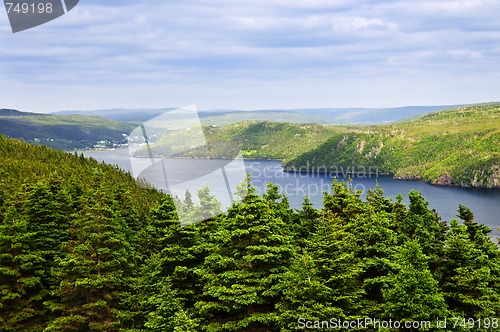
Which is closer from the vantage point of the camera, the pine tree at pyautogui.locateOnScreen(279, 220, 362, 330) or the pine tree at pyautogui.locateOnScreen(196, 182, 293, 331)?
the pine tree at pyautogui.locateOnScreen(279, 220, 362, 330)

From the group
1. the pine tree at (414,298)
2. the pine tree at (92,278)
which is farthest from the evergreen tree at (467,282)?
the pine tree at (92,278)

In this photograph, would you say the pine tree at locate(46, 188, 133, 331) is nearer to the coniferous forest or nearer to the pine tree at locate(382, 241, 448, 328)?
the coniferous forest

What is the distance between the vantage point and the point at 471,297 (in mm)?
33938

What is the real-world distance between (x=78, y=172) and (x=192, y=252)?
81509mm

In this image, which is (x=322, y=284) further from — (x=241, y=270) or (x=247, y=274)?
(x=241, y=270)

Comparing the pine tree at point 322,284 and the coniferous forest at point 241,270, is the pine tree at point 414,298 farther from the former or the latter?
the pine tree at point 322,284

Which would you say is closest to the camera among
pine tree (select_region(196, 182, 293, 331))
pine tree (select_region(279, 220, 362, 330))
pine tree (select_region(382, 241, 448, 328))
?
pine tree (select_region(279, 220, 362, 330))

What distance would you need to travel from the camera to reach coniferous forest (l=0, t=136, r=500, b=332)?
30.6 meters

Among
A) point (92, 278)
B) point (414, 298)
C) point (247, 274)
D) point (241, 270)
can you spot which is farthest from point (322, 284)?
point (92, 278)

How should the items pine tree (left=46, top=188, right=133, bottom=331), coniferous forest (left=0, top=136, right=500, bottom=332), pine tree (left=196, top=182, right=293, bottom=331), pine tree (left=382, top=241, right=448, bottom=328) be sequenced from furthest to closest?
pine tree (left=46, top=188, right=133, bottom=331) < pine tree (left=196, top=182, right=293, bottom=331) < coniferous forest (left=0, top=136, right=500, bottom=332) < pine tree (left=382, top=241, right=448, bottom=328)

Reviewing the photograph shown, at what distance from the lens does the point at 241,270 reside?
32062mm

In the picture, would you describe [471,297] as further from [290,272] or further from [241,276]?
[241,276]

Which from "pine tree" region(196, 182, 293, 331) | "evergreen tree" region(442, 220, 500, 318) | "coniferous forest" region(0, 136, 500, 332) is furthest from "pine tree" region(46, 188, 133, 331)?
"evergreen tree" region(442, 220, 500, 318)

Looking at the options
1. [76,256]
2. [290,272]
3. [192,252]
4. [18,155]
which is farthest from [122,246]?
[18,155]
